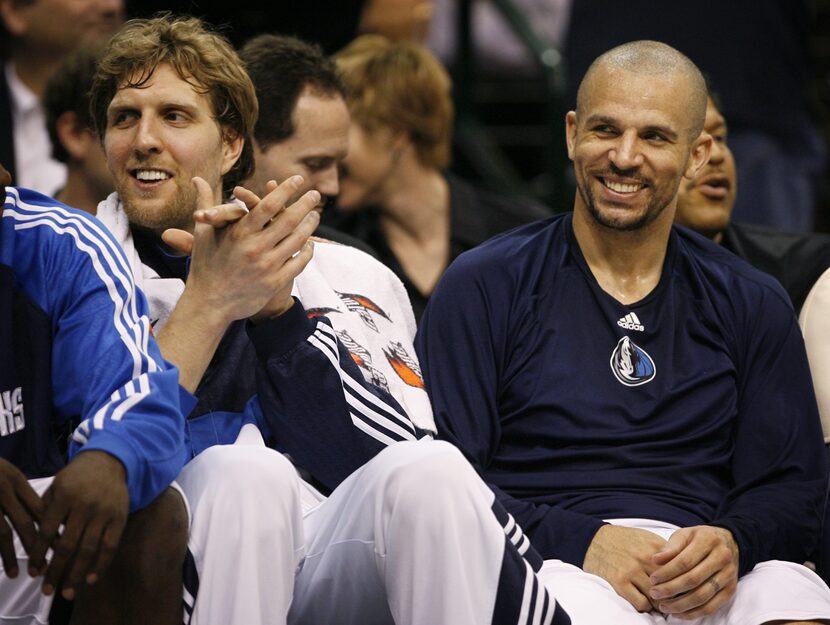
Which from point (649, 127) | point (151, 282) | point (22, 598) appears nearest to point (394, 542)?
point (22, 598)

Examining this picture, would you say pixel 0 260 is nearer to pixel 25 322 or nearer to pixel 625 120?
pixel 25 322

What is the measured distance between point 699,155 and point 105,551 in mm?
1740

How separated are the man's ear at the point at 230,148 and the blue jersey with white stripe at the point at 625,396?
583 mm

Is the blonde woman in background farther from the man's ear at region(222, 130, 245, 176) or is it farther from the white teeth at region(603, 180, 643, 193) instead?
the white teeth at region(603, 180, 643, 193)

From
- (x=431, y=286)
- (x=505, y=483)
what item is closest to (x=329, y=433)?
(x=505, y=483)

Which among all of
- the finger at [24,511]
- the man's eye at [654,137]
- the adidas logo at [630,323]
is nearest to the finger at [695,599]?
the adidas logo at [630,323]

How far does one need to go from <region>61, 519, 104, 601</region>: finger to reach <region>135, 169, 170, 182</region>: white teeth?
1.05 m

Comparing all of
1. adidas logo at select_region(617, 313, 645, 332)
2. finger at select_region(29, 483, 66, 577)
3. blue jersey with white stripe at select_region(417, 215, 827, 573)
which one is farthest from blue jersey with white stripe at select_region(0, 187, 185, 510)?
adidas logo at select_region(617, 313, 645, 332)

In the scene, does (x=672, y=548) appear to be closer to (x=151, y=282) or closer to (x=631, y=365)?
(x=631, y=365)

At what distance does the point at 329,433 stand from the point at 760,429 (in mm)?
941

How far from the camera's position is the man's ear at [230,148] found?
10.4 feet

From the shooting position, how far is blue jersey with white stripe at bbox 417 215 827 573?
2.91 m

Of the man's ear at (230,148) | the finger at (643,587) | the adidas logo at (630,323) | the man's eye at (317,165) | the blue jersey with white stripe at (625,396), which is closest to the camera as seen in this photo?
the finger at (643,587)

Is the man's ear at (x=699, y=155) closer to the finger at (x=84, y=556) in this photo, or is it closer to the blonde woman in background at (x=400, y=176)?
the blonde woman in background at (x=400, y=176)
